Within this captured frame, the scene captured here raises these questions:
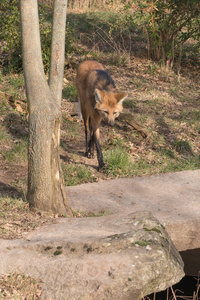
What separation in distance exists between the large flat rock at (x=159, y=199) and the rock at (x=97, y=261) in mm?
1170

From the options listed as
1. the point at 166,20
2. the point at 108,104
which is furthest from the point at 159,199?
the point at 166,20

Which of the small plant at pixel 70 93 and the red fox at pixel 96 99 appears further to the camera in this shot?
the small plant at pixel 70 93

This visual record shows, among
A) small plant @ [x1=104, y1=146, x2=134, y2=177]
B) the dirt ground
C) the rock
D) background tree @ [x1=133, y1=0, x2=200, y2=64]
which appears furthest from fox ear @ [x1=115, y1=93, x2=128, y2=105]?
background tree @ [x1=133, y1=0, x2=200, y2=64]

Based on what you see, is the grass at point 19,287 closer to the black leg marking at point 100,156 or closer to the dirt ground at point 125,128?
the dirt ground at point 125,128

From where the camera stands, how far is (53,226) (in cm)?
411

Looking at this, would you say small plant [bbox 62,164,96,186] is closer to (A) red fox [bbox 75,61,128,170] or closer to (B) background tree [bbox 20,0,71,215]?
(A) red fox [bbox 75,61,128,170]

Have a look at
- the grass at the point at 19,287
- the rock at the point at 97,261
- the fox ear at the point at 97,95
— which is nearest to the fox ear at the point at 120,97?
the fox ear at the point at 97,95

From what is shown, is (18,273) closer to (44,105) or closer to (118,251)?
(118,251)

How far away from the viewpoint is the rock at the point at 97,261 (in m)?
3.12

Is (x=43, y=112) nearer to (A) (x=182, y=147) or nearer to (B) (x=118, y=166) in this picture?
(B) (x=118, y=166)


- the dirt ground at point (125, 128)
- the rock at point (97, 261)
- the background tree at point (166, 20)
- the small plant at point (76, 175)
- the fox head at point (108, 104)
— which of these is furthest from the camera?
the background tree at point (166, 20)

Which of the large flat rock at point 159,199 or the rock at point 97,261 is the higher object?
the rock at point 97,261

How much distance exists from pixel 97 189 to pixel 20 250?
2.51m

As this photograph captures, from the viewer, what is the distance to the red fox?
653 centimetres
